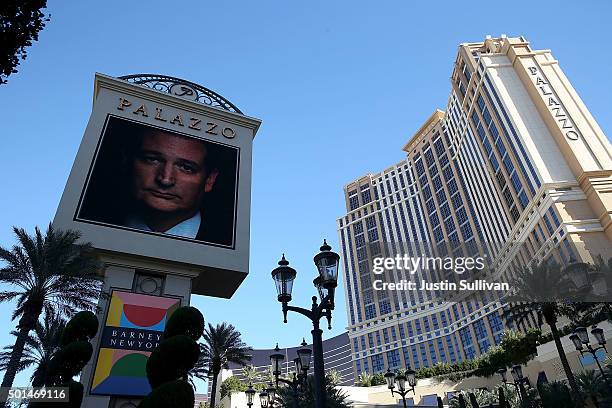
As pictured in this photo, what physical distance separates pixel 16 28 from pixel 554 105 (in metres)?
63.2

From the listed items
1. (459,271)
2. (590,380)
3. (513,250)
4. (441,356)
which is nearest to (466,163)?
(459,271)

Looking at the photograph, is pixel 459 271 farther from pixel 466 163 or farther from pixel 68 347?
pixel 68 347

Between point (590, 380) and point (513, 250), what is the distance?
40949 mm

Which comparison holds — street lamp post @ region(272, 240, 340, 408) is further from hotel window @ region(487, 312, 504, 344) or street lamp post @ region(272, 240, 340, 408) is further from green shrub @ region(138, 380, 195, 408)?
hotel window @ region(487, 312, 504, 344)

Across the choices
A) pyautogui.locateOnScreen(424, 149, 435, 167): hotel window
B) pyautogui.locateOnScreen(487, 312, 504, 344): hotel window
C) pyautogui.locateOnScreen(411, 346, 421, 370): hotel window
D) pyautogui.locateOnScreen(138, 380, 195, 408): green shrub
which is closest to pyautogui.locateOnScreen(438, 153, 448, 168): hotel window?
pyautogui.locateOnScreen(424, 149, 435, 167): hotel window

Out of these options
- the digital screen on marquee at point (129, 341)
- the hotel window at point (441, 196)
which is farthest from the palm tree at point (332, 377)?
the hotel window at point (441, 196)

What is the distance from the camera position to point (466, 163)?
88.4 meters

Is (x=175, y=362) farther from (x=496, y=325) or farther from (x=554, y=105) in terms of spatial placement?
(x=496, y=325)

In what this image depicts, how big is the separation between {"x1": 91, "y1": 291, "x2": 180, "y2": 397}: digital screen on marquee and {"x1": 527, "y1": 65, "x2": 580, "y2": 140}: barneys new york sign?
53.1 m

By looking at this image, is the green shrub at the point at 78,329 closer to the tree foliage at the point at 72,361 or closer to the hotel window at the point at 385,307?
the tree foliage at the point at 72,361

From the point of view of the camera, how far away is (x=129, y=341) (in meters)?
20.8

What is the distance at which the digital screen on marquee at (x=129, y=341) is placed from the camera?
63.9 ft

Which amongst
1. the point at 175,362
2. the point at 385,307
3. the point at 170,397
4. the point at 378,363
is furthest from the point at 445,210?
the point at 170,397

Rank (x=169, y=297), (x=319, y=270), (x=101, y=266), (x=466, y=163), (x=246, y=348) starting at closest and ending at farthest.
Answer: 1. (x=319, y=270)
2. (x=101, y=266)
3. (x=169, y=297)
4. (x=246, y=348)
5. (x=466, y=163)
